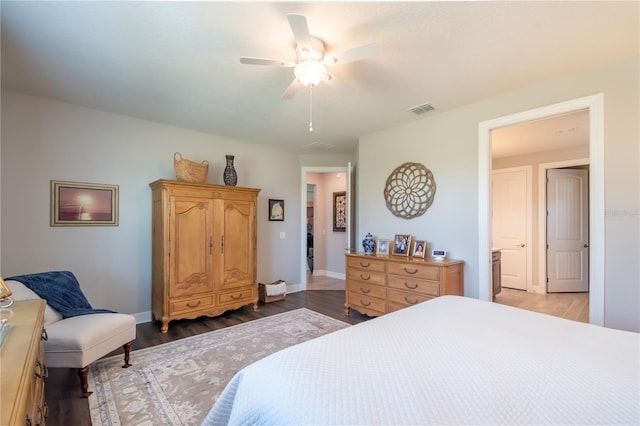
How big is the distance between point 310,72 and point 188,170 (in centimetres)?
217

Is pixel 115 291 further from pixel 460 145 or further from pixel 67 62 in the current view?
pixel 460 145

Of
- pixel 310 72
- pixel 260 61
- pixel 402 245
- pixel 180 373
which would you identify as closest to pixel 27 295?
pixel 180 373

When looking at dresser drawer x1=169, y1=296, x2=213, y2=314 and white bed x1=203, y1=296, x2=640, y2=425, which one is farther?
dresser drawer x1=169, y1=296, x2=213, y2=314

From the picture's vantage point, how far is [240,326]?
3.41 metres

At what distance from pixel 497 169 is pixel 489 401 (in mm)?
5738

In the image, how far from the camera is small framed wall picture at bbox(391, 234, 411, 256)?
3586 mm

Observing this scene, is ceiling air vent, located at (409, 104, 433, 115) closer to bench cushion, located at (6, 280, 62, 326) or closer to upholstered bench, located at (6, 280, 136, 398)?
upholstered bench, located at (6, 280, 136, 398)

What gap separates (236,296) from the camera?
3.86m

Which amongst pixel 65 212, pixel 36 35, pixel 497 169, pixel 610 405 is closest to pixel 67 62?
pixel 36 35

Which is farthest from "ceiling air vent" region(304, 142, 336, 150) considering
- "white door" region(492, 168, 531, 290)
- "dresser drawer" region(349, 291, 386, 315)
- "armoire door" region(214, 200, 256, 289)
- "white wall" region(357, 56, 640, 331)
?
"white door" region(492, 168, 531, 290)

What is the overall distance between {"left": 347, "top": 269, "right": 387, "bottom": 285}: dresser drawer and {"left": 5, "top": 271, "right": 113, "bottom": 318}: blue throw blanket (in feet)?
8.72

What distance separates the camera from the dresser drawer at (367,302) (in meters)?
3.44

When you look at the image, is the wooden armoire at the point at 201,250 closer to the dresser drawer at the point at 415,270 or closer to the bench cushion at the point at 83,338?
the bench cushion at the point at 83,338

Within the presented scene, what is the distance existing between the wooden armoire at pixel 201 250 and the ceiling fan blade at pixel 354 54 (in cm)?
234
